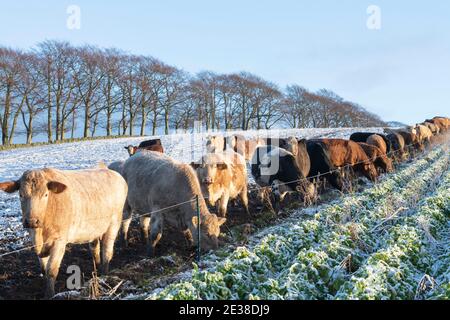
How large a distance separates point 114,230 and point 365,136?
20.9m

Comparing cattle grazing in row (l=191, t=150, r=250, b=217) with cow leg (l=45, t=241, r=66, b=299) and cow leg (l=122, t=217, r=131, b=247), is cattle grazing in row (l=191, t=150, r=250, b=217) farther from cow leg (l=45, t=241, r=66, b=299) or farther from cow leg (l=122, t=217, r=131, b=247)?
cow leg (l=45, t=241, r=66, b=299)

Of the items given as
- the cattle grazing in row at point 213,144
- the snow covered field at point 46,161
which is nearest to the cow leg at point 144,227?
the snow covered field at point 46,161

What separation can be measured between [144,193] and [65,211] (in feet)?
10.1

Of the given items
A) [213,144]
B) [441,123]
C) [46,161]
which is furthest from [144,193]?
[441,123]

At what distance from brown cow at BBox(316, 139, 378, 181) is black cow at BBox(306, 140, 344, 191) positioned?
0.45 meters

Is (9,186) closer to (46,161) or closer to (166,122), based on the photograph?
(46,161)

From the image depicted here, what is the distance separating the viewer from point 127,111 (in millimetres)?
58344

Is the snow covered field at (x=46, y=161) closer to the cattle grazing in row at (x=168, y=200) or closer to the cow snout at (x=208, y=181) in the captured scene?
the cattle grazing in row at (x=168, y=200)

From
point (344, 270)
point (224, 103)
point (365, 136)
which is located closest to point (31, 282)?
point (344, 270)

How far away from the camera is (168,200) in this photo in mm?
9914

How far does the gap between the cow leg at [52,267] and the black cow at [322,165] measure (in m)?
Answer: 11.5

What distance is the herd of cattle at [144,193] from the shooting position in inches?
283
